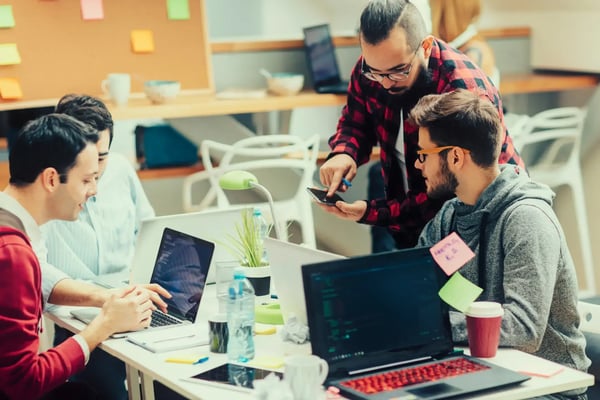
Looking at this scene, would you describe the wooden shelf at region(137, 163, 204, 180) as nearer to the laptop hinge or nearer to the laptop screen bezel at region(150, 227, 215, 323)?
the laptop screen bezel at region(150, 227, 215, 323)

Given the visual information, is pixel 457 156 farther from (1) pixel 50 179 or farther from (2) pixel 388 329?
(1) pixel 50 179

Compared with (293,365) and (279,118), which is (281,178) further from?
(293,365)

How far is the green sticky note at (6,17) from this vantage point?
395cm

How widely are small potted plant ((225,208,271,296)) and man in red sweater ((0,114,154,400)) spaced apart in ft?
1.01

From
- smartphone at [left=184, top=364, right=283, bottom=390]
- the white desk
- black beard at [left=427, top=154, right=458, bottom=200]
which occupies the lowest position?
the white desk

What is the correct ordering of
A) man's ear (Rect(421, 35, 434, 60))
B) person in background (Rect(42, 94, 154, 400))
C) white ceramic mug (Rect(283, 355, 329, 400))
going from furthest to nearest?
person in background (Rect(42, 94, 154, 400)) < man's ear (Rect(421, 35, 434, 60)) < white ceramic mug (Rect(283, 355, 329, 400))

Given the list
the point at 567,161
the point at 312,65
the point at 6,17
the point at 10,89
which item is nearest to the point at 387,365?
the point at 10,89

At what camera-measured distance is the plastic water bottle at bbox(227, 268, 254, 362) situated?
211 cm

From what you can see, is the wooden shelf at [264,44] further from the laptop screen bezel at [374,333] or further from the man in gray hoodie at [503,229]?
the laptop screen bezel at [374,333]

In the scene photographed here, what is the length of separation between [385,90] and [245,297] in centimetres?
96

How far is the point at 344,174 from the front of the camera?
2.87 meters

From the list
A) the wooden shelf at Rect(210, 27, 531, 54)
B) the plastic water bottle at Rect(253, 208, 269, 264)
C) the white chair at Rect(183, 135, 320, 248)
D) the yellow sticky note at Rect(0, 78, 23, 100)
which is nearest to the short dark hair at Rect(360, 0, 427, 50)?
the plastic water bottle at Rect(253, 208, 269, 264)

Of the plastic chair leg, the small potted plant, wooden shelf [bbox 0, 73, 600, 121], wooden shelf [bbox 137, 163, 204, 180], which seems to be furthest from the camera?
the plastic chair leg

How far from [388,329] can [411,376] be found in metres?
0.12
